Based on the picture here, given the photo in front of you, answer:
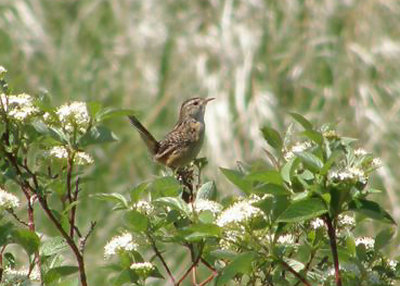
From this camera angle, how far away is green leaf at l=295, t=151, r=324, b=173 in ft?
6.13

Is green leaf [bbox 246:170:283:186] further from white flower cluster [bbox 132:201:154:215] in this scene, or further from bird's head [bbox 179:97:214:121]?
bird's head [bbox 179:97:214:121]

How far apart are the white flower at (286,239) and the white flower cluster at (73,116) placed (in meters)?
0.52

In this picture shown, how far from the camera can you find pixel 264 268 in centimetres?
212

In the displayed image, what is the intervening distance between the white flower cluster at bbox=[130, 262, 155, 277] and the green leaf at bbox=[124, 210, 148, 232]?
8 cm

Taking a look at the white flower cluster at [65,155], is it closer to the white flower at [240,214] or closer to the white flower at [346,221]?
the white flower at [240,214]

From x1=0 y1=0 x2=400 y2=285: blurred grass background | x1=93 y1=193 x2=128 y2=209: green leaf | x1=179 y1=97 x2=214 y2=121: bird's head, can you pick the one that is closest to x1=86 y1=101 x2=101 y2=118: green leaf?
x1=93 y1=193 x2=128 y2=209: green leaf

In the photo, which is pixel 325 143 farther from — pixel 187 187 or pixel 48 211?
pixel 187 187

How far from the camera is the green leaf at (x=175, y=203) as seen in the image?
2129 millimetres

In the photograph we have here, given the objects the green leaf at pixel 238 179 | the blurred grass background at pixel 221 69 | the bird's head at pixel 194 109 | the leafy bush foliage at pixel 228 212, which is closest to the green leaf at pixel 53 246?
the leafy bush foliage at pixel 228 212

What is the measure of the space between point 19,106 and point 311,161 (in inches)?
28.3

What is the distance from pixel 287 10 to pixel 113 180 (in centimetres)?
222

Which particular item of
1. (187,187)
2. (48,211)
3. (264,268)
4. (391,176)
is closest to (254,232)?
(264,268)

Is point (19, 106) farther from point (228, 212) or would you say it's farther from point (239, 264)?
point (239, 264)

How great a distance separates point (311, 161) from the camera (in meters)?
1.88
